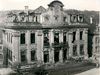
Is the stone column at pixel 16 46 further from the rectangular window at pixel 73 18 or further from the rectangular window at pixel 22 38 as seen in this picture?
the rectangular window at pixel 73 18

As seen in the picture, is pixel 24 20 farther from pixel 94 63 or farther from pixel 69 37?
pixel 94 63

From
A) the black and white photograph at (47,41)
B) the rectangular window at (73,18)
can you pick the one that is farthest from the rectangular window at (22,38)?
the rectangular window at (73,18)

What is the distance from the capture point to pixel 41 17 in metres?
11.4

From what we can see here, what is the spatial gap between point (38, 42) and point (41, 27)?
787 millimetres

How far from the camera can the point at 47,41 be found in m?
11.6

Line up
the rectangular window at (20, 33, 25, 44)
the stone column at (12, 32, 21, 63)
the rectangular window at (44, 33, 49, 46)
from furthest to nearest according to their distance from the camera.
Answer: the rectangular window at (44, 33, 49, 46), the rectangular window at (20, 33, 25, 44), the stone column at (12, 32, 21, 63)

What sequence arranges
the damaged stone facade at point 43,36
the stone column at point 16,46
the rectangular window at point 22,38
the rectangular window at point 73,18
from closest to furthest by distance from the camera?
the stone column at point 16,46, the damaged stone facade at point 43,36, the rectangular window at point 22,38, the rectangular window at point 73,18

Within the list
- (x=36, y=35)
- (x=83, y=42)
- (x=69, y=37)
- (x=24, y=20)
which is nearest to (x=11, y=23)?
(x=24, y=20)

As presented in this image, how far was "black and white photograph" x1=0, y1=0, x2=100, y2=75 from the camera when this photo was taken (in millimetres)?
10388

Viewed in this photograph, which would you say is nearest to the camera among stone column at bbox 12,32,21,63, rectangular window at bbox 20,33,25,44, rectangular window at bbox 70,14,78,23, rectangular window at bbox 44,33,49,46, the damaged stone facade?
stone column at bbox 12,32,21,63

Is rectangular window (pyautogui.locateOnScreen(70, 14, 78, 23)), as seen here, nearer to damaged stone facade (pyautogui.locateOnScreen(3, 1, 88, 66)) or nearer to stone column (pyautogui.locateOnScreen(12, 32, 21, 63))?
damaged stone facade (pyautogui.locateOnScreen(3, 1, 88, 66))

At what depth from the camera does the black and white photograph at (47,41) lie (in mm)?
10388

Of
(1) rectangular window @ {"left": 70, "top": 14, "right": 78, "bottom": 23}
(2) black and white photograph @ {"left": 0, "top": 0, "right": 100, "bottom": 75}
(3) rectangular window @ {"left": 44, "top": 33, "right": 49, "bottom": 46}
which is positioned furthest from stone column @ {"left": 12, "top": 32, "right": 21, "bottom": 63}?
(1) rectangular window @ {"left": 70, "top": 14, "right": 78, "bottom": 23}

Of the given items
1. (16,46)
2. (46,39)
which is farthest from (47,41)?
(16,46)
